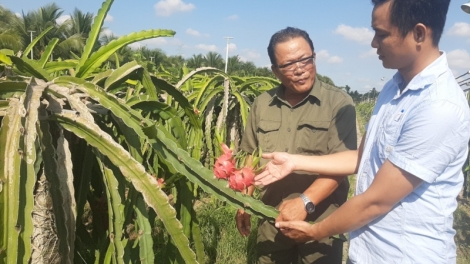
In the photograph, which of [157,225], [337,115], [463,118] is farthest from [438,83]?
[157,225]

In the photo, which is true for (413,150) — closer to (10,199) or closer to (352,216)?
(352,216)

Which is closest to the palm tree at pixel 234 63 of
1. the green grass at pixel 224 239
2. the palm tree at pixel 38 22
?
the palm tree at pixel 38 22

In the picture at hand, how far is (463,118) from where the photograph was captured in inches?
50.0

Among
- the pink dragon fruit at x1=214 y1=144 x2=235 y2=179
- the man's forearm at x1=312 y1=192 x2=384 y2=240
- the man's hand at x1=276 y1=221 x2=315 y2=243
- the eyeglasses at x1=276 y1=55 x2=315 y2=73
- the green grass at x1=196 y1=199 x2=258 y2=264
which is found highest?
the eyeglasses at x1=276 y1=55 x2=315 y2=73

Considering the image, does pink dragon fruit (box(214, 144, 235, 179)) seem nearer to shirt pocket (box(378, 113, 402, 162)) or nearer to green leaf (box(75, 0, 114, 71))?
shirt pocket (box(378, 113, 402, 162))

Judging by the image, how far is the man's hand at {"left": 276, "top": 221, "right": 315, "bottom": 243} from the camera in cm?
174

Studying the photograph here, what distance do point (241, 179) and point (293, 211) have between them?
1.67 ft

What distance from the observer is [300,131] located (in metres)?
2.28

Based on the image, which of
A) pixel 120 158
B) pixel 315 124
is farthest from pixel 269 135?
pixel 120 158

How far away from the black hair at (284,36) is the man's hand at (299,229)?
2.89ft

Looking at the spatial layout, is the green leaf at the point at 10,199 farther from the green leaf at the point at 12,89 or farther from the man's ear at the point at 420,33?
the man's ear at the point at 420,33

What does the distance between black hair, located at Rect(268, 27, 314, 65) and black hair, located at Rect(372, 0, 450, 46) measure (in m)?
0.91

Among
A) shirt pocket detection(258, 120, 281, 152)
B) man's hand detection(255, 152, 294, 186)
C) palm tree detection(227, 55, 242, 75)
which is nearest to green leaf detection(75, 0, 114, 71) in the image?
man's hand detection(255, 152, 294, 186)

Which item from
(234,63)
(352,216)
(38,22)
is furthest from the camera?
(234,63)
